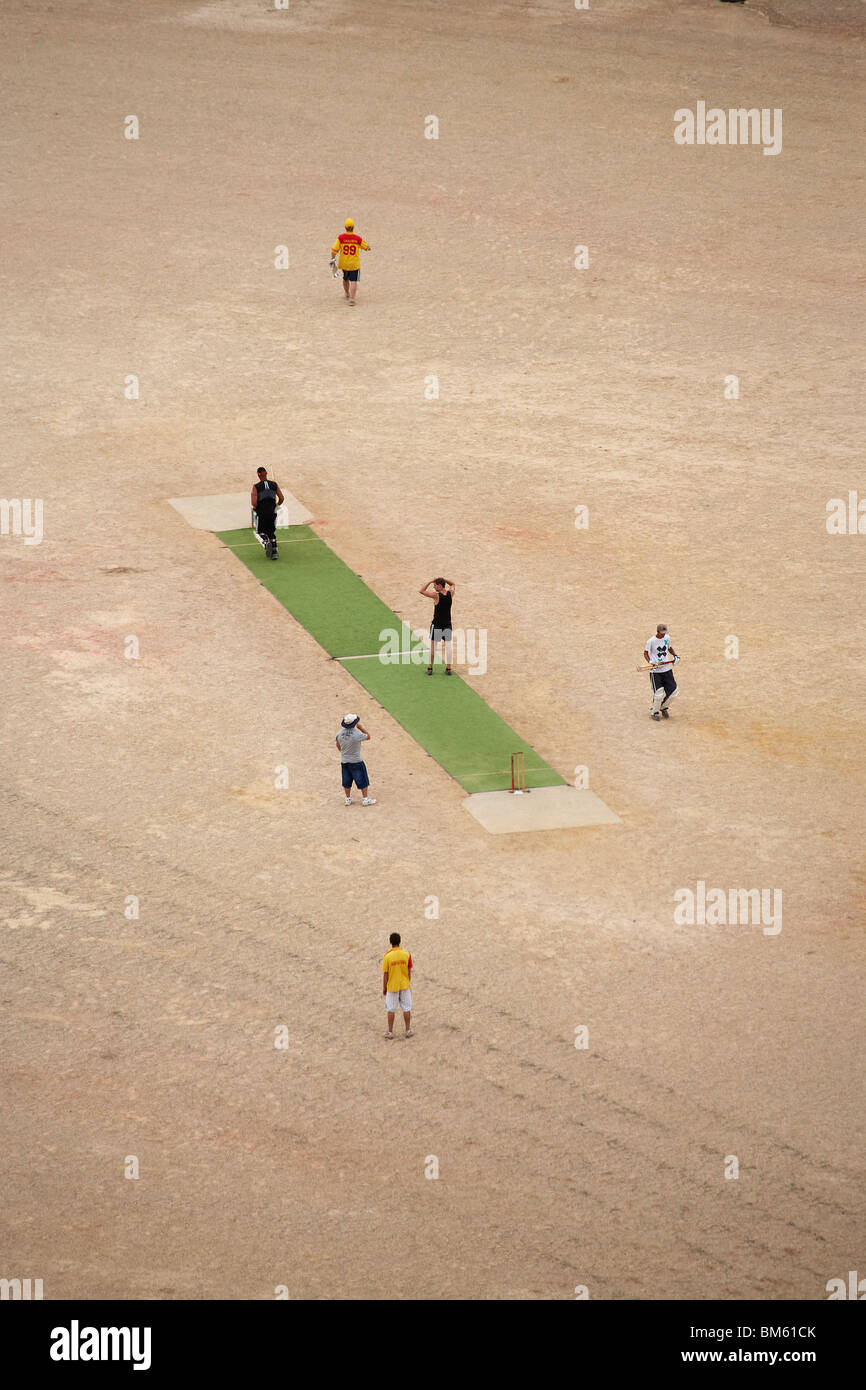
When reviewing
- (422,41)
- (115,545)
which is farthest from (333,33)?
(115,545)

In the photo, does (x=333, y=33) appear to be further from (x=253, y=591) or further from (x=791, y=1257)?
(x=791, y=1257)

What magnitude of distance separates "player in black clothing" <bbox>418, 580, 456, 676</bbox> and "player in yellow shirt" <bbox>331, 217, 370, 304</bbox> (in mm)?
14080

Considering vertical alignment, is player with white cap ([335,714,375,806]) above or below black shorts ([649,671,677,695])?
below

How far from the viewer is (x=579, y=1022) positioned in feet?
57.3

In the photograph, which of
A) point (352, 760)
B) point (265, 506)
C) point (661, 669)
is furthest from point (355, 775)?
point (265, 506)

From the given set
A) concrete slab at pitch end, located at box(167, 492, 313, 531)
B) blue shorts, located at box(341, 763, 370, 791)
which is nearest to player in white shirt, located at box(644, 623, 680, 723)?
blue shorts, located at box(341, 763, 370, 791)

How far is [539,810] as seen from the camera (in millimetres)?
21516

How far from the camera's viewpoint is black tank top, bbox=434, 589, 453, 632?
24062 mm

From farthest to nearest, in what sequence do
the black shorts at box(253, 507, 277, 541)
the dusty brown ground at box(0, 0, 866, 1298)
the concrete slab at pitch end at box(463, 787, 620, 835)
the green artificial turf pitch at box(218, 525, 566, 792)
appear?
1. the black shorts at box(253, 507, 277, 541)
2. the green artificial turf pitch at box(218, 525, 566, 792)
3. the concrete slab at pitch end at box(463, 787, 620, 835)
4. the dusty brown ground at box(0, 0, 866, 1298)

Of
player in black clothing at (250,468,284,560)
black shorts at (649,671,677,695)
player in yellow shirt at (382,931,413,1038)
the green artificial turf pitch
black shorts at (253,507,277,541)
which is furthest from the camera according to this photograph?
black shorts at (253,507,277,541)

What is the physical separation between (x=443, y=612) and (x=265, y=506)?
4.75 m

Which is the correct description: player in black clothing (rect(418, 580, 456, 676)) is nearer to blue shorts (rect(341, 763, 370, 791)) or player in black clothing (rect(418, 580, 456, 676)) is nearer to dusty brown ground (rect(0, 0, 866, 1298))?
dusty brown ground (rect(0, 0, 866, 1298))

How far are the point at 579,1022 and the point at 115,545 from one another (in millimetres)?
14039

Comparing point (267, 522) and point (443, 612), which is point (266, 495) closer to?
point (267, 522)
